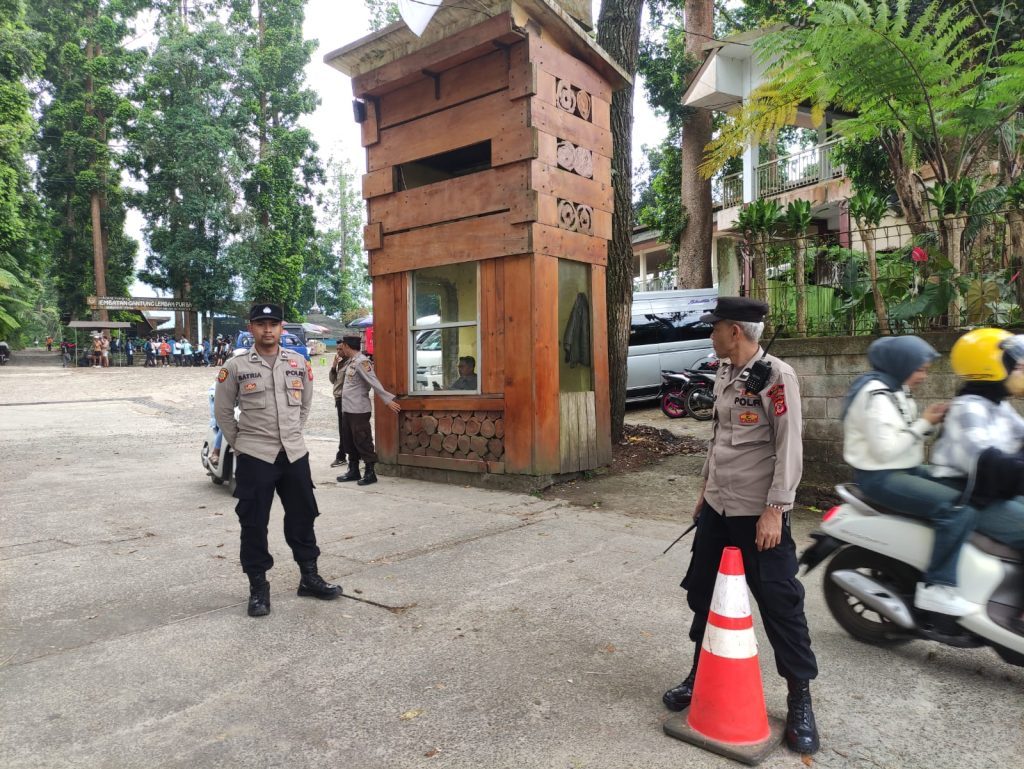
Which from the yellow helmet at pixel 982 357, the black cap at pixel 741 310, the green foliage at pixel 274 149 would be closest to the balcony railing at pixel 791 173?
A: the yellow helmet at pixel 982 357

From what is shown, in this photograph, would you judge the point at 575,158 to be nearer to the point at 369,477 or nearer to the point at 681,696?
the point at 369,477

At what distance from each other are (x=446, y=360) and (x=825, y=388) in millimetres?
4079

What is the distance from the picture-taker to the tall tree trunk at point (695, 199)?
1728cm

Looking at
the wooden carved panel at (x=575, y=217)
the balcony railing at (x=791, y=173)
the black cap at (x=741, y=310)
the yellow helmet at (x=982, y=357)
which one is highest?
the balcony railing at (x=791, y=173)

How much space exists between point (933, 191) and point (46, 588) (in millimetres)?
7940

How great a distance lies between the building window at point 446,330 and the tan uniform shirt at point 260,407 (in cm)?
377

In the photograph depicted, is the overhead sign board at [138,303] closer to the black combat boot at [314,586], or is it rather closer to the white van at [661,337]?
the white van at [661,337]

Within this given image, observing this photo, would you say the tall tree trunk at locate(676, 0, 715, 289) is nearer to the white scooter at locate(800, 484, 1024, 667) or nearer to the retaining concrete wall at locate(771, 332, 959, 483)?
the retaining concrete wall at locate(771, 332, 959, 483)

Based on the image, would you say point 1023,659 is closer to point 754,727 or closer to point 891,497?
point 891,497

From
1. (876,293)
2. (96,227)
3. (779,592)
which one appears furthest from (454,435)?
(96,227)

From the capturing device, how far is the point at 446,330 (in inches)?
334

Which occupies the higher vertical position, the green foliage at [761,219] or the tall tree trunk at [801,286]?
the green foliage at [761,219]

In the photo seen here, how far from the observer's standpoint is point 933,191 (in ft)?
22.6

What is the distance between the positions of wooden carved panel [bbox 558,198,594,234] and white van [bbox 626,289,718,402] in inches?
229
